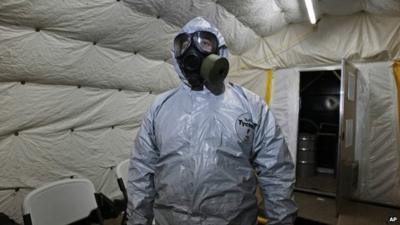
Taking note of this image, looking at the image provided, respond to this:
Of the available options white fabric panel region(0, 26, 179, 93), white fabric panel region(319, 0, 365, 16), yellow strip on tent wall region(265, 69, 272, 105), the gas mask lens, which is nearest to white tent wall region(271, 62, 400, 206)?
white fabric panel region(319, 0, 365, 16)

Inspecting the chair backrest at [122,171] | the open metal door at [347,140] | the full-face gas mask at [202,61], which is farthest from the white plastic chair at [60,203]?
the open metal door at [347,140]

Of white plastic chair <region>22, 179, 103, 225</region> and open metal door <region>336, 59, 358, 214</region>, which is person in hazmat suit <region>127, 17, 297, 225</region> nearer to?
white plastic chair <region>22, 179, 103, 225</region>

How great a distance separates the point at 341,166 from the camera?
3115 millimetres

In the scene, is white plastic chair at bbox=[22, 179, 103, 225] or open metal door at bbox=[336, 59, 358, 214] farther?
open metal door at bbox=[336, 59, 358, 214]

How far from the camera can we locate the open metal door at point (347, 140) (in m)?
3.07

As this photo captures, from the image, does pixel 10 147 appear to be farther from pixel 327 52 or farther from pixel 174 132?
pixel 327 52

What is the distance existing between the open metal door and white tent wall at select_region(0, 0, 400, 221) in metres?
0.54

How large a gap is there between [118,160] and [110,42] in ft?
3.71

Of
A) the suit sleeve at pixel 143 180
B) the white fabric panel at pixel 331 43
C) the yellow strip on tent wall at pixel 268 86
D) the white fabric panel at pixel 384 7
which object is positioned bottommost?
the suit sleeve at pixel 143 180

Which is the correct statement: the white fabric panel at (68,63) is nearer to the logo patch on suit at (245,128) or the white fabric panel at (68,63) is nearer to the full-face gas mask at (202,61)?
the full-face gas mask at (202,61)

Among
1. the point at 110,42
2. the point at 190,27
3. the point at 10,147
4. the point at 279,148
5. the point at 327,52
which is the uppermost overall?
the point at 327,52

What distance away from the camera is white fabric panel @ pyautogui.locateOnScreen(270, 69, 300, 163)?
399cm

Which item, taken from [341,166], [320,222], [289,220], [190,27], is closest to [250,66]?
[341,166]

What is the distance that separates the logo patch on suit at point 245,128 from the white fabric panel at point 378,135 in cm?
303
